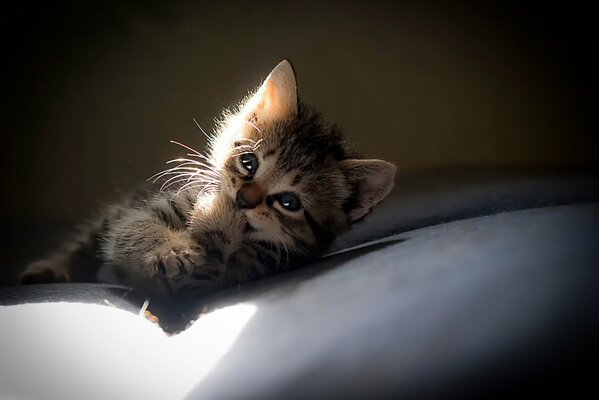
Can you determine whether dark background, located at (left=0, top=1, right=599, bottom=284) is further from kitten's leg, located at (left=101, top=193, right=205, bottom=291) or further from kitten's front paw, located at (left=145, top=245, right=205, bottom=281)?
kitten's front paw, located at (left=145, top=245, right=205, bottom=281)

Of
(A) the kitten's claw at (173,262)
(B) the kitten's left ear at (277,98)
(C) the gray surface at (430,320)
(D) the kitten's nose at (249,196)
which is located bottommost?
(C) the gray surface at (430,320)

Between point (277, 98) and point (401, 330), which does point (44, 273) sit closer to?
point (277, 98)

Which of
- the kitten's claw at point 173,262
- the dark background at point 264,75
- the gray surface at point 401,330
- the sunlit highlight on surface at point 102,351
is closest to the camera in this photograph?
the gray surface at point 401,330

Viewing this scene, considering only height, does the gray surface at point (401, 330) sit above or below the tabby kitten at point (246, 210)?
below

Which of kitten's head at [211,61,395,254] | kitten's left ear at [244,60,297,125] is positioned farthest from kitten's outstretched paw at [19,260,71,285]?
kitten's left ear at [244,60,297,125]

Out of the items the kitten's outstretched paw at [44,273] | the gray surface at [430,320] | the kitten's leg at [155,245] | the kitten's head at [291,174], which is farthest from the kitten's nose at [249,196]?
the kitten's outstretched paw at [44,273]

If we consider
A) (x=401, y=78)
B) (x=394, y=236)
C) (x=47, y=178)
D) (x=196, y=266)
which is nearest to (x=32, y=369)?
(x=196, y=266)

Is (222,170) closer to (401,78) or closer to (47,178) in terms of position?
(47,178)

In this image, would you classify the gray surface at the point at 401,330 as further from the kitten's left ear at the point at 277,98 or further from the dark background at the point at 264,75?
the dark background at the point at 264,75
